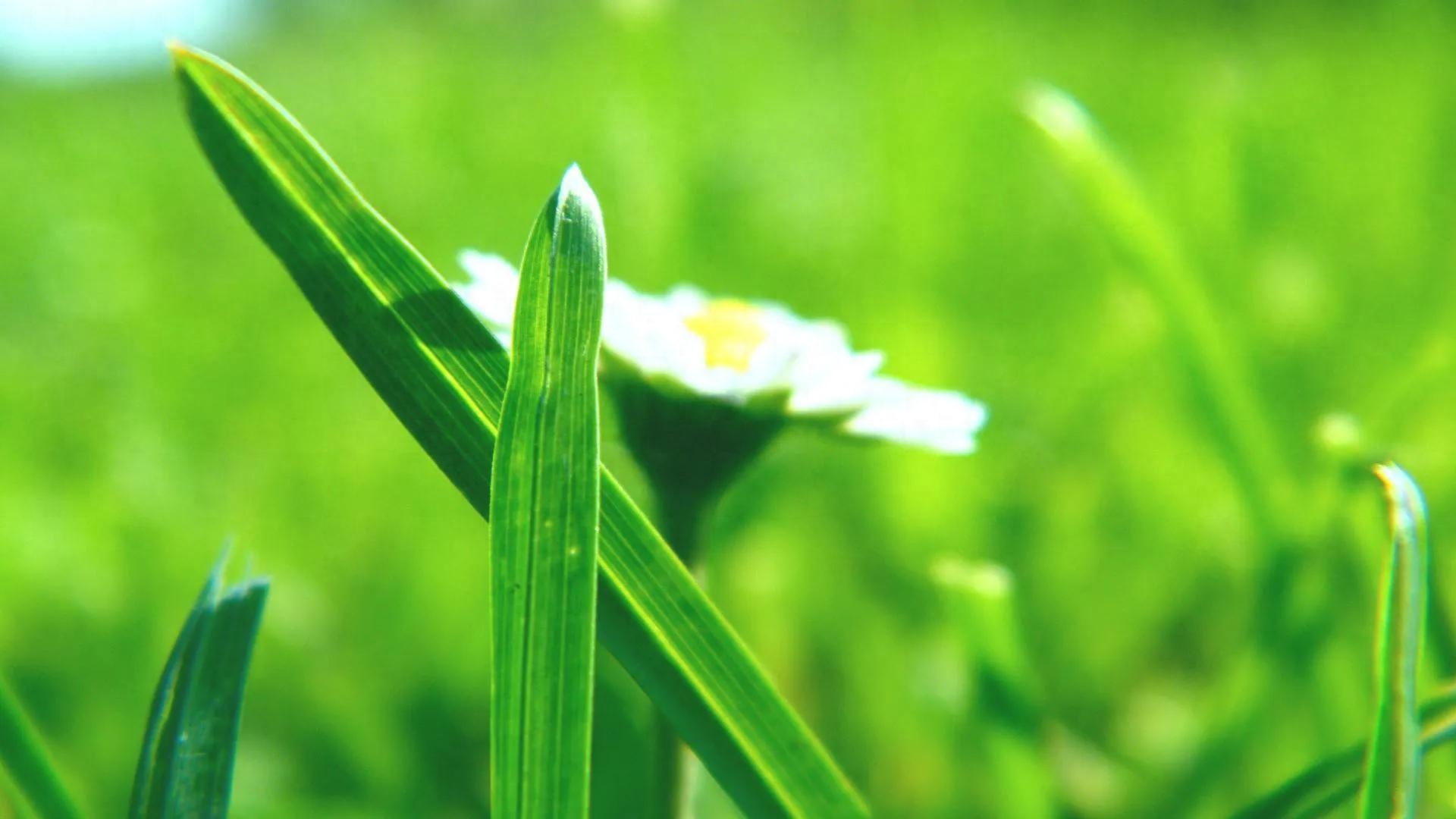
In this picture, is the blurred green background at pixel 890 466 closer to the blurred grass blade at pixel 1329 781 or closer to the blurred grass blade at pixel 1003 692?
the blurred grass blade at pixel 1003 692

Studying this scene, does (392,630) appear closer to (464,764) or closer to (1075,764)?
(464,764)

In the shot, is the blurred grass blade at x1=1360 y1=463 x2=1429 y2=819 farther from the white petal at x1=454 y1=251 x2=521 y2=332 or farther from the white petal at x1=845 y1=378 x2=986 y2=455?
the white petal at x1=454 y1=251 x2=521 y2=332

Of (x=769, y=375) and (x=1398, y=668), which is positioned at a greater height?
(x=769, y=375)

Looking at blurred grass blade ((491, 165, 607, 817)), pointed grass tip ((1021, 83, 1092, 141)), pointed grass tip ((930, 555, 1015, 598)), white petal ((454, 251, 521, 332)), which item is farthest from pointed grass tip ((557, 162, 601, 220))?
pointed grass tip ((1021, 83, 1092, 141))

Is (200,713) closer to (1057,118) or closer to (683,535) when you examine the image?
(683,535)

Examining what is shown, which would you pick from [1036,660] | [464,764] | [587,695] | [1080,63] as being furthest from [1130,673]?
[1080,63]

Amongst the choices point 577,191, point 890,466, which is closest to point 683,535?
point 577,191
